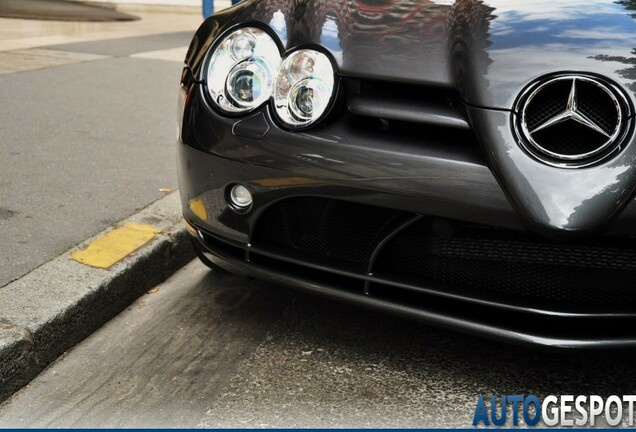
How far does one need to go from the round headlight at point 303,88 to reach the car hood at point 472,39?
5cm

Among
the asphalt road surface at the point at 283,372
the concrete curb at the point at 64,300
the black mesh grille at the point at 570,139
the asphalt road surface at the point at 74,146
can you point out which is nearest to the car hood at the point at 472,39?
the black mesh grille at the point at 570,139

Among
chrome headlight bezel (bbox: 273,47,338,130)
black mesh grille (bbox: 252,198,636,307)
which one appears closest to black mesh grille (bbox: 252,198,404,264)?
black mesh grille (bbox: 252,198,636,307)

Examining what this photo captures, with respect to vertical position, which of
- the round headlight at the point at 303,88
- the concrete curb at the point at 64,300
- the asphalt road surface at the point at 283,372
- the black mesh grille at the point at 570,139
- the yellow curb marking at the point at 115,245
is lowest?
the asphalt road surface at the point at 283,372

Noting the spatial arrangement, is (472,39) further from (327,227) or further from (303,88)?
(327,227)

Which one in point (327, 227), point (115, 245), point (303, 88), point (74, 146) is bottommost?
point (115, 245)

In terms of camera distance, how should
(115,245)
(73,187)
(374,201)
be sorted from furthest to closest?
(73,187), (115,245), (374,201)

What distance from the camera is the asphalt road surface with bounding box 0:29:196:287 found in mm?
3834

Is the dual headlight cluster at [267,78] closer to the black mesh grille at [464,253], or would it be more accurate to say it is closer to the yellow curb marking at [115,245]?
the black mesh grille at [464,253]

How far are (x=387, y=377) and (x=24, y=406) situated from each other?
1093 millimetres

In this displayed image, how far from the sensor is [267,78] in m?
2.78

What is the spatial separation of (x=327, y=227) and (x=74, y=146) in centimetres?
285

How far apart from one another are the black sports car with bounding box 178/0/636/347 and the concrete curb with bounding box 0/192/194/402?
1.92 ft

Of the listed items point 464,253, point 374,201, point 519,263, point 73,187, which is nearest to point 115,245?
point 73,187

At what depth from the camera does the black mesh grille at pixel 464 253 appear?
2541 mm
